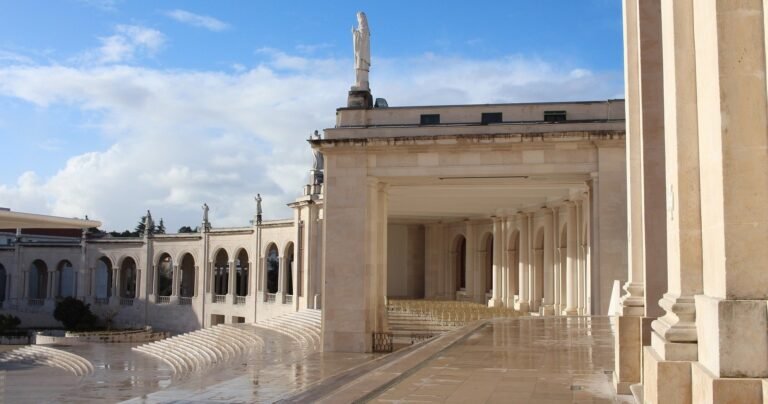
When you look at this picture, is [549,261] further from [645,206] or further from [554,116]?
[645,206]

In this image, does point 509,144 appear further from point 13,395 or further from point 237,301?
point 237,301

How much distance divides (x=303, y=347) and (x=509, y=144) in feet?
38.7

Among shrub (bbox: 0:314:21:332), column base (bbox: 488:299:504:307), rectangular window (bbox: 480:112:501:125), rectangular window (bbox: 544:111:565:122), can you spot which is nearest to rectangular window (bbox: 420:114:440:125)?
rectangular window (bbox: 480:112:501:125)

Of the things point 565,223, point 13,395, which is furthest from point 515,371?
point 13,395

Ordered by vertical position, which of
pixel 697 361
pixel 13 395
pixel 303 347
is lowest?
pixel 13 395

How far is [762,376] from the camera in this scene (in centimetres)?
555

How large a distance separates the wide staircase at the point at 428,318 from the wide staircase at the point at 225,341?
3.62 meters

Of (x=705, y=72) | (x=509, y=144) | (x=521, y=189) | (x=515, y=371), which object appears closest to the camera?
(x=705, y=72)

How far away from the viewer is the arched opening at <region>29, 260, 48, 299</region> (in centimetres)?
6968

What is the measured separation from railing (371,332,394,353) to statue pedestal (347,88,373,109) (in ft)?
25.4

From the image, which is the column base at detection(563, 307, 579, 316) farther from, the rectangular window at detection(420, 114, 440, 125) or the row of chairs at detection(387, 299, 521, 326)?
the rectangular window at detection(420, 114, 440, 125)

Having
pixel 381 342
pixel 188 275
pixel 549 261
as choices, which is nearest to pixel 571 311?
pixel 549 261

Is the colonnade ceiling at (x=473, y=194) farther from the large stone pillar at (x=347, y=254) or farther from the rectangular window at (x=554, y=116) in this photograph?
the rectangular window at (x=554, y=116)

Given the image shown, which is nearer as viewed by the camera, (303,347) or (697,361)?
(697,361)
